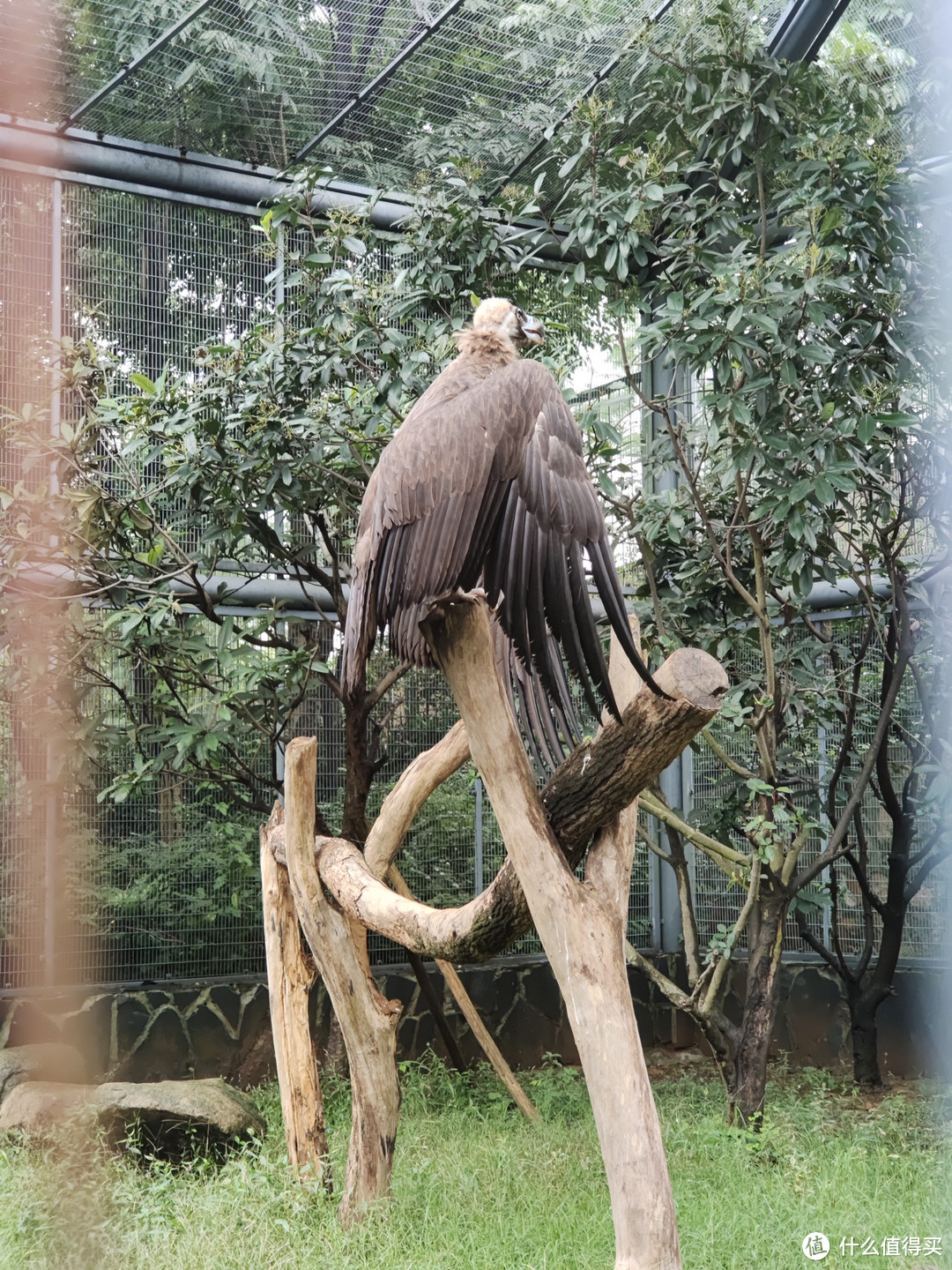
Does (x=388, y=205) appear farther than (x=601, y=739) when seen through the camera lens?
Yes

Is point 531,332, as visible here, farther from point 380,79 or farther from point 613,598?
point 380,79

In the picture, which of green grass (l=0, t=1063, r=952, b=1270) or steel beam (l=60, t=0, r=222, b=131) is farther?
steel beam (l=60, t=0, r=222, b=131)

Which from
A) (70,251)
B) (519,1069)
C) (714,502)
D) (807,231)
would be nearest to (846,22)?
(807,231)

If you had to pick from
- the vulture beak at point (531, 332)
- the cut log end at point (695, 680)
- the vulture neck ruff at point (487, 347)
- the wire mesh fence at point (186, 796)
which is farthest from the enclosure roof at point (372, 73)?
the cut log end at point (695, 680)

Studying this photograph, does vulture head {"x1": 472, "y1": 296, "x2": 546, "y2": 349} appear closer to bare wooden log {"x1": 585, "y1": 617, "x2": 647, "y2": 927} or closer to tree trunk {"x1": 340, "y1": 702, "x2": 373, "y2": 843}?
bare wooden log {"x1": 585, "y1": 617, "x2": 647, "y2": 927}

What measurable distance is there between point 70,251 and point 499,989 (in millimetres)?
3877

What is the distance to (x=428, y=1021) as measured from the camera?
5.06 meters

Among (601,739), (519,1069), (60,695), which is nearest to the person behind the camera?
(601,739)

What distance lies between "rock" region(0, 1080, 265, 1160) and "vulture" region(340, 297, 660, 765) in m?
2.10

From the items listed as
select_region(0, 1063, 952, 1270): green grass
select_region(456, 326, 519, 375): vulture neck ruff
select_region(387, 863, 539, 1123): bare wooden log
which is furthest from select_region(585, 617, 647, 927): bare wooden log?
select_region(387, 863, 539, 1123): bare wooden log

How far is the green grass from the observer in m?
2.74

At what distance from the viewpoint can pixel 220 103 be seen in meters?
4.73

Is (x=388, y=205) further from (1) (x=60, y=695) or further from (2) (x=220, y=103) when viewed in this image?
(1) (x=60, y=695)

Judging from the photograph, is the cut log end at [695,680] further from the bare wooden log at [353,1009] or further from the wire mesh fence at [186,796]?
the wire mesh fence at [186,796]
